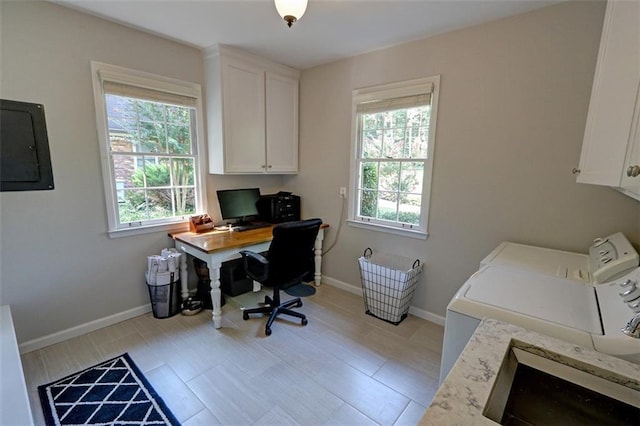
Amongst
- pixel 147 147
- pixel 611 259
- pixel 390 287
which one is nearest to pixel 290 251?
pixel 390 287

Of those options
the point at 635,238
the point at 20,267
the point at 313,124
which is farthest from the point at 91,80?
the point at 635,238

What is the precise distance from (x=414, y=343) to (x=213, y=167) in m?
2.49

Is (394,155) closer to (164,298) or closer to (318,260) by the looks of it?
(318,260)

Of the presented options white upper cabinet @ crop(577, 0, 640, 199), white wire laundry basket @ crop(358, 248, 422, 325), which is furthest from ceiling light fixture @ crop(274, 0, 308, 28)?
white wire laundry basket @ crop(358, 248, 422, 325)

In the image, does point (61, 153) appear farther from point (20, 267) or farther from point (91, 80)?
point (20, 267)

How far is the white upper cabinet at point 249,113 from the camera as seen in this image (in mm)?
2738

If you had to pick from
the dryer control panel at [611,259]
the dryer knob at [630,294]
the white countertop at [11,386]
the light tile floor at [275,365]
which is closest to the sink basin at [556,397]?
the dryer knob at [630,294]

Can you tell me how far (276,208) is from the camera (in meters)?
3.32

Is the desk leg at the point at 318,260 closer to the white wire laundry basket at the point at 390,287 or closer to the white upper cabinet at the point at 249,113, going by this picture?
the white wire laundry basket at the point at 390,287

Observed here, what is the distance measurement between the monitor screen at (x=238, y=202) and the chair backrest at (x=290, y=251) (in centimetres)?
98

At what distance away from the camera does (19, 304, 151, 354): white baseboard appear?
2107mm

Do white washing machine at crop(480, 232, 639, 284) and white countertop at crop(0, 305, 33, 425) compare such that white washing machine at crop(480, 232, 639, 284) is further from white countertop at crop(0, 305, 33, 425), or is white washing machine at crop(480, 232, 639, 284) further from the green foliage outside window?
the green foliage outside window

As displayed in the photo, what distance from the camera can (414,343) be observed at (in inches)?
90.7

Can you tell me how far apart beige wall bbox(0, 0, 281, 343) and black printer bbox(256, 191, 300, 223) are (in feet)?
4.27
